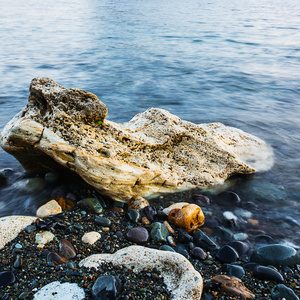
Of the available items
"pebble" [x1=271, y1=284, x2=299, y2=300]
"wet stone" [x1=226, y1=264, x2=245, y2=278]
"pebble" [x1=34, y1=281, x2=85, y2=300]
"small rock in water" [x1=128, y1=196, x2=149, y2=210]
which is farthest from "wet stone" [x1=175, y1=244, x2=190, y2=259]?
"pebble" [x1=34, y1=281, x2=85, y2=300]

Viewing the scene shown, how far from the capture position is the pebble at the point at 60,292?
2.74m

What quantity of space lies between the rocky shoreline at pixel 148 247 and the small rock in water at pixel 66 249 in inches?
0.4

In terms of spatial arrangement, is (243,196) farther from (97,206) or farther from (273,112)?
(273,112)

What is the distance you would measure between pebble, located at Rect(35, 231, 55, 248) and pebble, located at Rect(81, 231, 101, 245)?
15.5 inches

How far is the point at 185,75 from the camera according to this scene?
1379 centimetres

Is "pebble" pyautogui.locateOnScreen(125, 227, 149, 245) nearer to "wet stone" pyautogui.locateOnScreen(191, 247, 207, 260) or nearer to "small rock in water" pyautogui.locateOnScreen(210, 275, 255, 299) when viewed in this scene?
"wet stone" pyautogui.locateOnScreen(191, 247, 207, 260)

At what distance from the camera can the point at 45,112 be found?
15.1 feet

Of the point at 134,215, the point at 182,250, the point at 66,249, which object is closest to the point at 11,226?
the point at 66,249

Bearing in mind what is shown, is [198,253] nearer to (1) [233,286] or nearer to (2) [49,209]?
(1) [233,286]

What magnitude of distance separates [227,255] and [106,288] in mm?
1629

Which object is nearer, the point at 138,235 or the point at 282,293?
the point at 282,293

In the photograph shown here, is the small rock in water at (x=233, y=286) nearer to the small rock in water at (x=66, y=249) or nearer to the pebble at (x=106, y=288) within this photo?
the pebble at (x=106, y=288)

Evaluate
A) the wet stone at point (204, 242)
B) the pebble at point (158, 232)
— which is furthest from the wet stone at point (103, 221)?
the wet stone at point (204, 242)

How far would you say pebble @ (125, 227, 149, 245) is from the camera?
3.83 m
